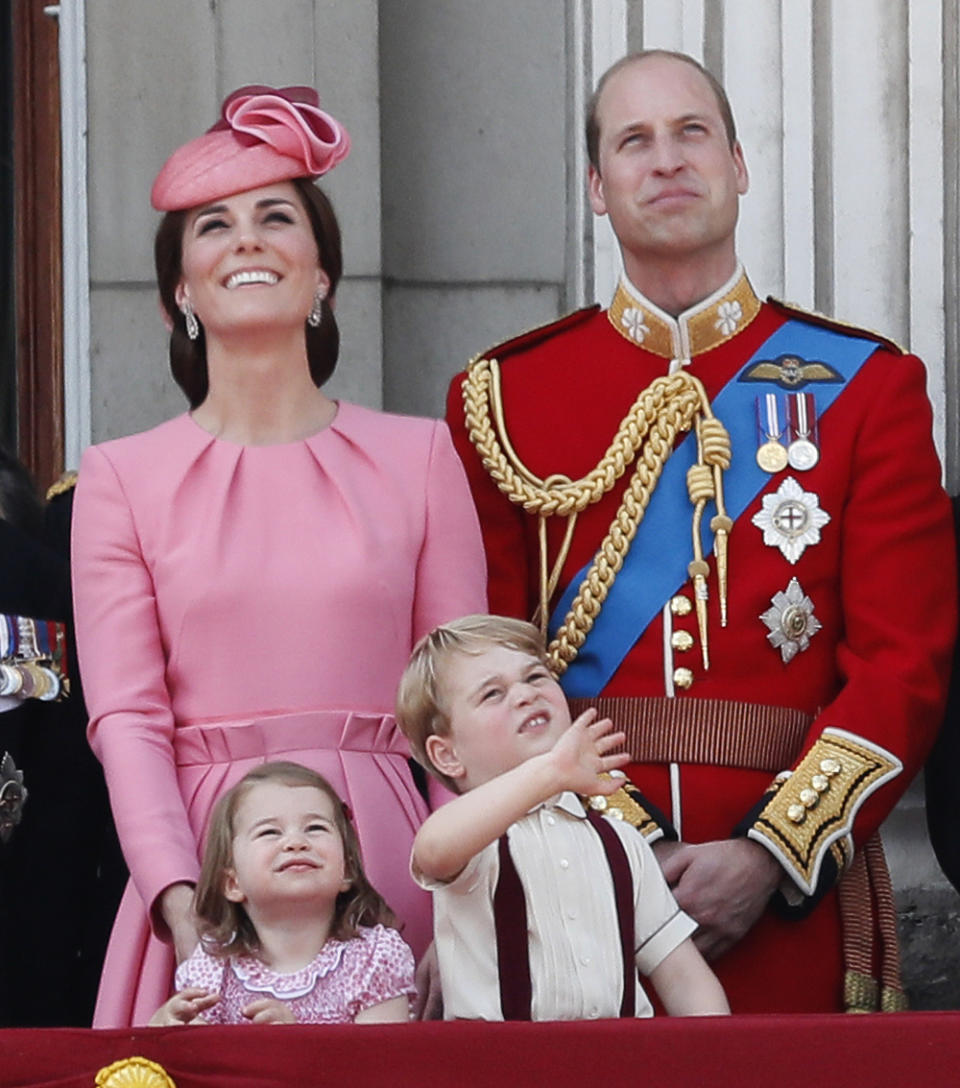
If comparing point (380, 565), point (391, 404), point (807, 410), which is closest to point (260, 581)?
point (380, 565)

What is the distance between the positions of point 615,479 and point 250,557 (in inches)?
21.8

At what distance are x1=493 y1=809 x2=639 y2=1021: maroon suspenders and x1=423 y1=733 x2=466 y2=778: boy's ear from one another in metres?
0.10

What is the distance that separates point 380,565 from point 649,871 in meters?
0.57

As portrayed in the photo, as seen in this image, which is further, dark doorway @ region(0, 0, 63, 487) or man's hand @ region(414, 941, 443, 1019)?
dark doorway @ region(0, 0, 63, 487)

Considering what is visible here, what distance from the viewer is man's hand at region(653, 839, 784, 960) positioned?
348 centimetres

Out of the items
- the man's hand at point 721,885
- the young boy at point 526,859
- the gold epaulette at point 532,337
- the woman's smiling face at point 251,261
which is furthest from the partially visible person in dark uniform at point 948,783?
the woman's smiling face at point 251,261

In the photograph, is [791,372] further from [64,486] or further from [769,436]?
[64,486]

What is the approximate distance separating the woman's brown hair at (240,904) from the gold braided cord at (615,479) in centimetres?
56

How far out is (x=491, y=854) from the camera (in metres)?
3.12

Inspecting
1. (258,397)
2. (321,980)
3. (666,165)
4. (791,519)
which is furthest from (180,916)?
(666,165)

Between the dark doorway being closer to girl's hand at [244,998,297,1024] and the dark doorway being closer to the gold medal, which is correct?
the gold medal

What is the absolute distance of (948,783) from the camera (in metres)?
3.80

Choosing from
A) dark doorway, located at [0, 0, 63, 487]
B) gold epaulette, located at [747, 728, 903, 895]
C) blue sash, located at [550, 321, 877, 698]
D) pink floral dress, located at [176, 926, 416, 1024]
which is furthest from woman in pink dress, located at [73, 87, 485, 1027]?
dark doorway, located at [0, 0, 63, 487]

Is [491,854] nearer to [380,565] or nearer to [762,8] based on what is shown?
[380,565]
